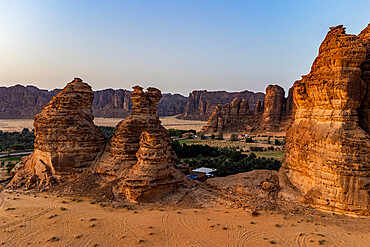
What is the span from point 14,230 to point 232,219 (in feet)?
38.1

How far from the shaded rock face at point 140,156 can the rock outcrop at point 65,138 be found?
4.74 ft

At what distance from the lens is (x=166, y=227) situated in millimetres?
12203

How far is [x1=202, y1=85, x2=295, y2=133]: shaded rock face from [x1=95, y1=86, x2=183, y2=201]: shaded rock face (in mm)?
61190

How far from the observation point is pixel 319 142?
45.4 feet

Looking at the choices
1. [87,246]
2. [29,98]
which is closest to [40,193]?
[87,246]

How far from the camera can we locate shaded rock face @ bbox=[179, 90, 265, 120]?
158 meters

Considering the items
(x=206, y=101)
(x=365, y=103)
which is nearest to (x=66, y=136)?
(x=365, y=103)

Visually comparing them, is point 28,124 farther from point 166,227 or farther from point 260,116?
point 166,227

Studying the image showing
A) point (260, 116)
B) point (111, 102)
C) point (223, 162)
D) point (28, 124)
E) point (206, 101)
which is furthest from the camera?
point (111, 102)

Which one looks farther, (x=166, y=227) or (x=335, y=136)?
(x=335, y=136)

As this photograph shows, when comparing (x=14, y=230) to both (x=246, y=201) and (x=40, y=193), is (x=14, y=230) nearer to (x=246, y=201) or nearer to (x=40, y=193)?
(x=40, y=193)

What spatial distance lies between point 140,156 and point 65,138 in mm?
7015

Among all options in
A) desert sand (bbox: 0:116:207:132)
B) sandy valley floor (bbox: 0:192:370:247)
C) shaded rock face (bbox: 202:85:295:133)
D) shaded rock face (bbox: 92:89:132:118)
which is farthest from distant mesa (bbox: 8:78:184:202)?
shaded rock face (bbox: 92:89:132:118)

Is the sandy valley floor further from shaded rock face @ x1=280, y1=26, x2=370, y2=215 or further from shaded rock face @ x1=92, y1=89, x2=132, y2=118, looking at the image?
shaded rock face @ x1=92, y1=89, x2=132, y2=118
